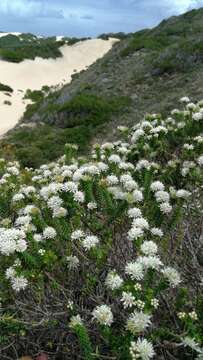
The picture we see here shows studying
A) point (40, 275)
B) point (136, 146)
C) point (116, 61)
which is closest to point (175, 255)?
point (40, 275)

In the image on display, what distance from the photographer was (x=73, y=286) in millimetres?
3613

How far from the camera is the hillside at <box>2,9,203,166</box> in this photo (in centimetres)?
1348

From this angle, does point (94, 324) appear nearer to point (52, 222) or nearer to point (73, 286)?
point (73, 286)

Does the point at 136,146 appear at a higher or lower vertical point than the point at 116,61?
lower

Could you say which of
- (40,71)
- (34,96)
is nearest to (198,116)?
(34,96)

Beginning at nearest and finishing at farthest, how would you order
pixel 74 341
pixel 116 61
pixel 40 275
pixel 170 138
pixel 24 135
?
pixel 40 275 → pixel 74 341 → pixel 170 138 → pixel 24 135 → pixel 116 61

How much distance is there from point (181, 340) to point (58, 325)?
2.85 feet

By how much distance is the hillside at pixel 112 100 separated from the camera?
1348cm

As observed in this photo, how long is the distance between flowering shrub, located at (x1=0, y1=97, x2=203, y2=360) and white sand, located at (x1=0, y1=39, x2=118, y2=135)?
1962cm

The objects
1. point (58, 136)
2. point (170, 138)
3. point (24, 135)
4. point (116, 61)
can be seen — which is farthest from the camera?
point (116, 61)

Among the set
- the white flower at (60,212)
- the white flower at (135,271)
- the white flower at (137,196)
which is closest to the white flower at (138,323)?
the white flower at (135,271)

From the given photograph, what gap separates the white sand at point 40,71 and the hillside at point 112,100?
633 centimetres

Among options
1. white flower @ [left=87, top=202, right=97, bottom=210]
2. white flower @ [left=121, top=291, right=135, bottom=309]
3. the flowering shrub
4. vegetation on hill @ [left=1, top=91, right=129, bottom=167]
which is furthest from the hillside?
white flower @ [left=121, top=291, right=135, bottom=309]

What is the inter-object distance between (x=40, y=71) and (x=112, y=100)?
26383mm
